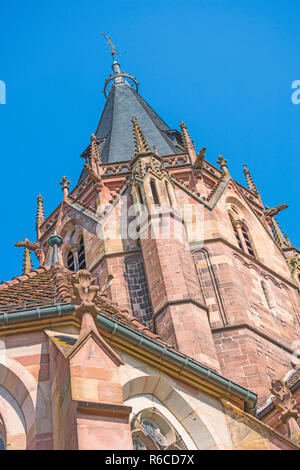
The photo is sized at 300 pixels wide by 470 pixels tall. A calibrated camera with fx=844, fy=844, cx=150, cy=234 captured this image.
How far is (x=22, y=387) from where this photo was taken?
10.0 metres

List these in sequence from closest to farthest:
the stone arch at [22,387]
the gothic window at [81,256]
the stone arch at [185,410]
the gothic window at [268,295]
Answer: the stone arch at [22,387]
the stone arch at [185,410]
the gothic window at [268,295]
the gothic window at [81,256]

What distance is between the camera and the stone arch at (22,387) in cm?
974

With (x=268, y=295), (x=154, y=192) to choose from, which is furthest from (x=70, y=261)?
(x=268, y=295)

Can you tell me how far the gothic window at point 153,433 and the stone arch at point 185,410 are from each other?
0.65 feet

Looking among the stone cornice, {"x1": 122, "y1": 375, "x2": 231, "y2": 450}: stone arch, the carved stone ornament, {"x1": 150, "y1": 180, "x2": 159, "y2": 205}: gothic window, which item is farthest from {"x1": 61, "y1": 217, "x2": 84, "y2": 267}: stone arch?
the carved stone ornament

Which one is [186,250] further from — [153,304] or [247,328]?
[247,328]

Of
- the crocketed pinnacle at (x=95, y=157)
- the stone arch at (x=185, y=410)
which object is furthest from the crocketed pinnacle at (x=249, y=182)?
the stone arch at (x=185, y=410)

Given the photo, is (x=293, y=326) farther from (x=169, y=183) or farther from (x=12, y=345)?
(x=12, y=345)

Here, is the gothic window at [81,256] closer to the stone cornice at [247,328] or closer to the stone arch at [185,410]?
the stone cornice at [247,328]

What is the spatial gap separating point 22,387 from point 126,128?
815 inches

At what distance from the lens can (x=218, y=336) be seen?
19.9m

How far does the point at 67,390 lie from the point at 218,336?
11002 mm
